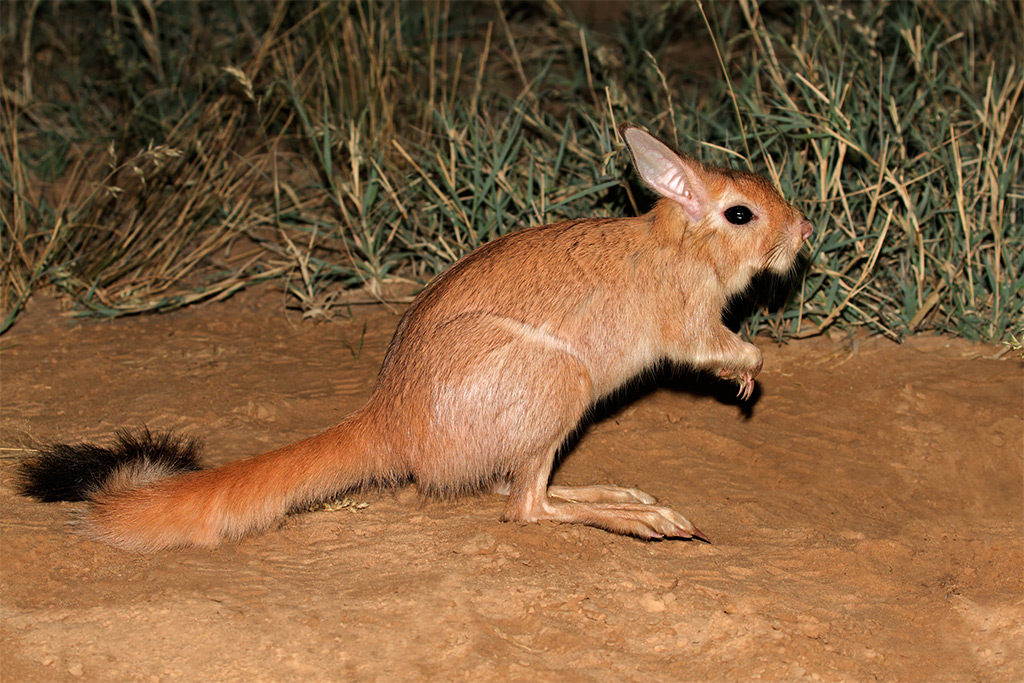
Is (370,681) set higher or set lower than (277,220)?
lower

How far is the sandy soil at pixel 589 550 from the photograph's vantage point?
2.93 metres

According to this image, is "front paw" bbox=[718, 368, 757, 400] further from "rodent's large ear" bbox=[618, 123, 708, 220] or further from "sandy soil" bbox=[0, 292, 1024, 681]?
"rodent's large ear" bbox=[618, 123, 708, 220]

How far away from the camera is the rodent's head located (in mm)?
3885

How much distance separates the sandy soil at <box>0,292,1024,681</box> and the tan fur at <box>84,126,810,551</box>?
0.52ft

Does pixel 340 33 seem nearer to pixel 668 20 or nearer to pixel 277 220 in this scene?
pixel 277 220

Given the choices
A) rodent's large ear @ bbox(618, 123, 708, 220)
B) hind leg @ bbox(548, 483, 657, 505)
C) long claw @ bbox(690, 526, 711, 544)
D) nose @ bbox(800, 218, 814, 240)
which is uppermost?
rodent's large ear @ bbox(618, 123, 708, 220)

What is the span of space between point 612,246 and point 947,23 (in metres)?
3.65

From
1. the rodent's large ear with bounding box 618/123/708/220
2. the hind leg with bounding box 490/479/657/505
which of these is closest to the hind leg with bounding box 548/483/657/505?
the hind leg with bounding box 490/479/657/505

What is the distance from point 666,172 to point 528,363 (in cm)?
96

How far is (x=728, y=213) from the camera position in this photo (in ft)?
12.9

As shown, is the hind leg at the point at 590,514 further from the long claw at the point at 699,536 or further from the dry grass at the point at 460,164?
the dry grass at the point at 460,164

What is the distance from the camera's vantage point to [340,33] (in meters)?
6.62

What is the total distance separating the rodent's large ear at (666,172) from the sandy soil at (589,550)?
3.35ft

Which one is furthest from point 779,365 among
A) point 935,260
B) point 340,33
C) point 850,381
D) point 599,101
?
point 340,33
